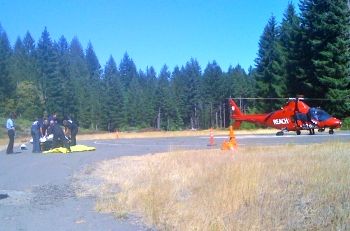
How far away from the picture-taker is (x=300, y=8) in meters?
A: 59.3

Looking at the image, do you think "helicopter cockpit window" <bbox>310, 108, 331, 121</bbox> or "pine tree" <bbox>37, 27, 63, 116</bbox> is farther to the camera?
"pine tree" <bbox>37, 27, 63, 116</bbox>

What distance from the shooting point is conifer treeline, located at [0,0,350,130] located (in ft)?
176

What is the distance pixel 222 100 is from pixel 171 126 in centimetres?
1504

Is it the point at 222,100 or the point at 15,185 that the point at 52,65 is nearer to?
the point at 222,100

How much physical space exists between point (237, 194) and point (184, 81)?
5061 inches

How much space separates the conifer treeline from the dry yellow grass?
41086mm

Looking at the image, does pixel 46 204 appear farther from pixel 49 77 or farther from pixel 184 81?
pixel 184 81

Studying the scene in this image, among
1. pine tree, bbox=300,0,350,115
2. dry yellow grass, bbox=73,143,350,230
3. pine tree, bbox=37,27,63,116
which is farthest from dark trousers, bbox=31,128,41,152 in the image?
pine tree, bbox=37,27,63,116

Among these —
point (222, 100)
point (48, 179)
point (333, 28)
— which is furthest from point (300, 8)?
point (222, 100)

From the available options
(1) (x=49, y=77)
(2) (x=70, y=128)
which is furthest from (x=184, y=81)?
(2) (x=70, y=128)

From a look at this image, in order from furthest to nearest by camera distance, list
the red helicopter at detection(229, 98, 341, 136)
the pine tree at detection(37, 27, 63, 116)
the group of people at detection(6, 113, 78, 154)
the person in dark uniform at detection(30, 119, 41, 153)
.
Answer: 1. the pine tree at detection(37, 27, 63, 116)
2. the red helicopter at detection(229, 98, 341, 136)
3. the person in dark uniform at detection(30, 119, 41, 153)
4. the group of people at detection(6, 113, 78, 154)

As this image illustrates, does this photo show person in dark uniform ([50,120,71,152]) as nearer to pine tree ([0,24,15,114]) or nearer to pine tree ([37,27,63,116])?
pine tree ([0,24,15,114])

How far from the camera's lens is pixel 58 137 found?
85.4 ft

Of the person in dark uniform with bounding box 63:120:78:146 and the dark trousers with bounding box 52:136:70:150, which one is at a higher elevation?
the person in dark uniform with bounding box 63:120:78:146
